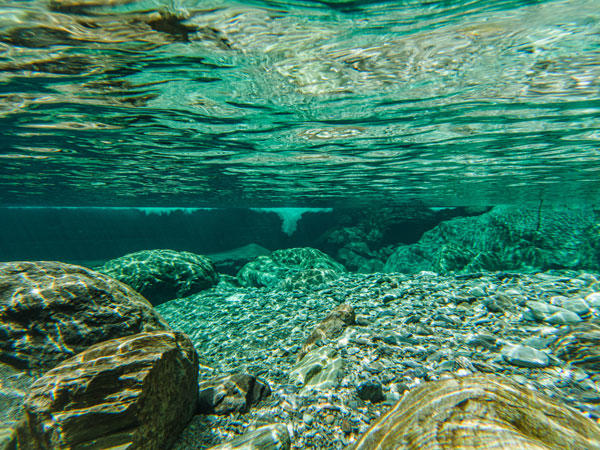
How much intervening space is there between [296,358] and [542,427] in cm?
337

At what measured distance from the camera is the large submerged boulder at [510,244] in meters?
12.8

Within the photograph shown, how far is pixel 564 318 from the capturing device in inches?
173

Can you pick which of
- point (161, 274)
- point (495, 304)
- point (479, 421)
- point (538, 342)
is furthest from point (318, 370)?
point (161, 274)

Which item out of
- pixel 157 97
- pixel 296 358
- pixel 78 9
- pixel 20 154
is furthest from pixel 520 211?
pixel 20 154

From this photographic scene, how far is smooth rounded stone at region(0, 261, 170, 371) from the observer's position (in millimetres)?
4031

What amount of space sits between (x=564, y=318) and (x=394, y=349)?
2.95 metres

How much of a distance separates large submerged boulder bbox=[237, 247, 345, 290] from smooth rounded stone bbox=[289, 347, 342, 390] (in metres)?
6.13

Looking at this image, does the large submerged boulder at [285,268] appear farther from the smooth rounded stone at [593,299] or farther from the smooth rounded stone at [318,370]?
the smooth rounded stone at [593,299]

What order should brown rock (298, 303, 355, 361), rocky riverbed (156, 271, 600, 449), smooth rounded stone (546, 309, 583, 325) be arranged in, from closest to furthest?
rocky riverbed (156, 271, 600, 449)
smooth rounded stone (546, 309, 583, 325)
brown rock (298, 303, 355, 361)

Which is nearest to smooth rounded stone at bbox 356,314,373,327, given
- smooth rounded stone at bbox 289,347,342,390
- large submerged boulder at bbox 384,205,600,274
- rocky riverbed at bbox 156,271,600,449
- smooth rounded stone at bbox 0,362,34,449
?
rocky riverbed at bbox 156,271,600,449

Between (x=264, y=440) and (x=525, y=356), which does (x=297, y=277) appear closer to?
(x=525, y=356)

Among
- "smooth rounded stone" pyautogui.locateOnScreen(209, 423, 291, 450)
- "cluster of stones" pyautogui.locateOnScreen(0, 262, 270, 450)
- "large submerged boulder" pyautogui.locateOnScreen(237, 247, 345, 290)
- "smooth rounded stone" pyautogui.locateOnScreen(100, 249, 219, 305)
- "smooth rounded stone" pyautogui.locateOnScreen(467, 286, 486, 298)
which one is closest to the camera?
"smooth rounded stone" pyautogui.locateOnScreen(209, 423, 291, 450)

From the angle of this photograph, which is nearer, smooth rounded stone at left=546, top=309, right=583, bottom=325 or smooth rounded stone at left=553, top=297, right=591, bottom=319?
smooth rounded stone at left=546, top=309, right=583, bottom=325

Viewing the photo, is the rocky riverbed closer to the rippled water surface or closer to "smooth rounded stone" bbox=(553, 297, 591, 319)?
"smooth rounded stone" bbox=(553, 297, 591, 319)
